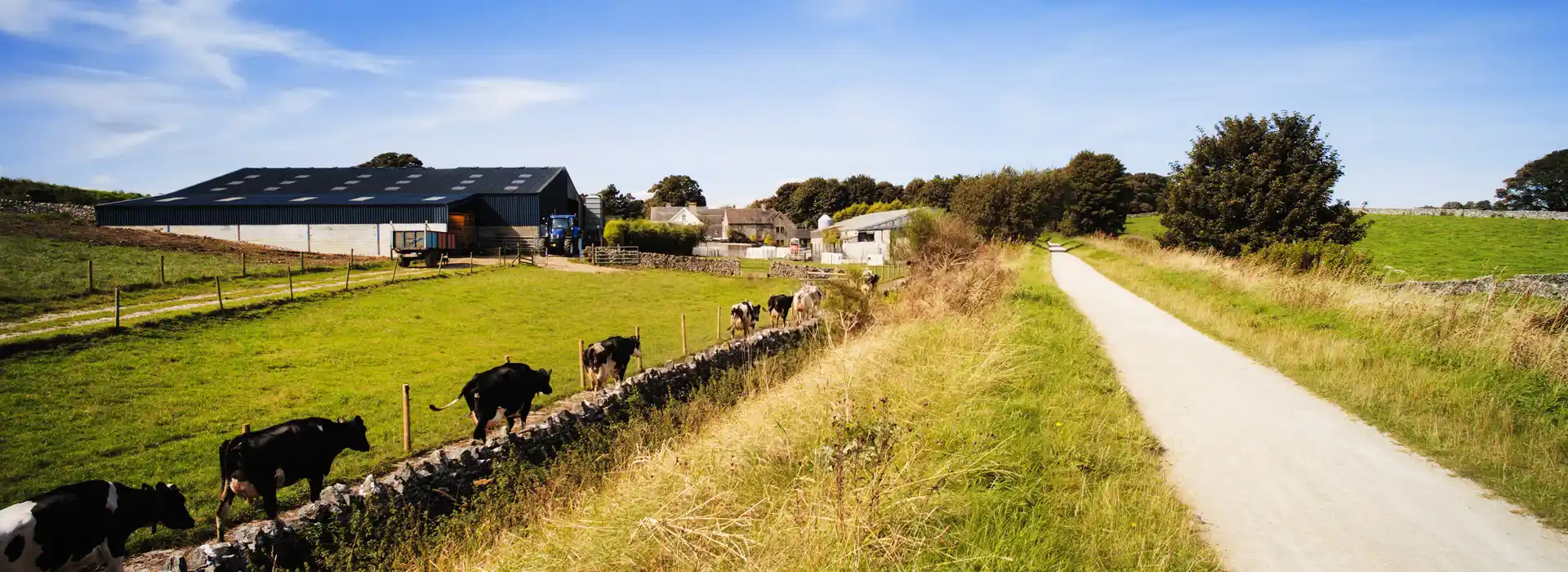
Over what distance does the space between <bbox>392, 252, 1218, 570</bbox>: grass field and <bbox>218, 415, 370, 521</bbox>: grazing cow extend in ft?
5.40

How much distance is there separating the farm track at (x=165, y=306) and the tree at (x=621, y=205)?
91688 millimetres

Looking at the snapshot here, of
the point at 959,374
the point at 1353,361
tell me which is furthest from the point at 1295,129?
the point at 959,374

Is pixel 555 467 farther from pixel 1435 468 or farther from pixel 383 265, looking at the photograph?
pixel 383 265

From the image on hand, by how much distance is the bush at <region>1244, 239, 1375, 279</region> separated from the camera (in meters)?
18.8

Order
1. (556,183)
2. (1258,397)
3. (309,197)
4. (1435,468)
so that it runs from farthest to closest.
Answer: (556,183), (309,197), (1258,397), (1435,468)

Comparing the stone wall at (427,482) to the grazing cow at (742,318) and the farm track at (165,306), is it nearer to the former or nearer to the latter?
the grazing cow at (742,318)

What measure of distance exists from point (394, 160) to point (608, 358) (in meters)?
107

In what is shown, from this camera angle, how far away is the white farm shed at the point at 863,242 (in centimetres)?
5544

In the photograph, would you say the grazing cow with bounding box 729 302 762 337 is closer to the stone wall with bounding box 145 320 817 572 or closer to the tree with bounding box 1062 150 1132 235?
the stone wall with bounding box 145 320 817 572

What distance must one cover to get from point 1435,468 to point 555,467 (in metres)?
9.49

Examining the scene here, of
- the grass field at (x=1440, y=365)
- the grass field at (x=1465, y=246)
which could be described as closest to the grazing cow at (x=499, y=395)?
the grass field at (x=1440, y=365)

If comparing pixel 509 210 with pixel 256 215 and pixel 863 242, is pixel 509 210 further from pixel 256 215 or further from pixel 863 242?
pixel 863 242

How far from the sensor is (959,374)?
8.96 meters

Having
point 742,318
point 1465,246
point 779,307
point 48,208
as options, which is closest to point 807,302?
point 779,307
